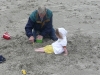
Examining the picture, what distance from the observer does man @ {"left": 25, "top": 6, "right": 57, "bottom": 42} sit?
4.98 meters

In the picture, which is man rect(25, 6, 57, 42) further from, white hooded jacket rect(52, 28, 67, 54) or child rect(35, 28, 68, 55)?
white hooded jacket rect(52, 28, 67, 54)

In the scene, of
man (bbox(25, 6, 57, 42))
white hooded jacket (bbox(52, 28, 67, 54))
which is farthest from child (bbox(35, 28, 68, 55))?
man (bbox(25, 6, 57, 42))

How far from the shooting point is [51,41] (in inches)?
205

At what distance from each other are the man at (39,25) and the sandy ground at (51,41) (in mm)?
151

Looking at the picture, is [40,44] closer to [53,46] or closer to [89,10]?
[53,46]

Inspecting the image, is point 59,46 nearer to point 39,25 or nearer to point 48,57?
point 48,57

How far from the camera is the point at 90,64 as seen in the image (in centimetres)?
437

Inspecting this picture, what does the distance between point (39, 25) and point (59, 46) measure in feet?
2.33

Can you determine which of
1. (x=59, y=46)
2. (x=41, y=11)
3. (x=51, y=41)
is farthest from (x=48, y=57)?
(x=41, y=11)

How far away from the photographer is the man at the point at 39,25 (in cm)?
498

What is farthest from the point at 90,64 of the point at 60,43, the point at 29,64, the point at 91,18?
the point at 91,18

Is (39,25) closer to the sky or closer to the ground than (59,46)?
closer to the sky

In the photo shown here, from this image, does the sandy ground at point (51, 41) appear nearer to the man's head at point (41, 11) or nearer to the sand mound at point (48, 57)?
the sand mound at point (48, 57)

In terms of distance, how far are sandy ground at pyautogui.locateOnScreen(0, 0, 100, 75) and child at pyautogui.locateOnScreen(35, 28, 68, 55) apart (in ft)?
0.31
